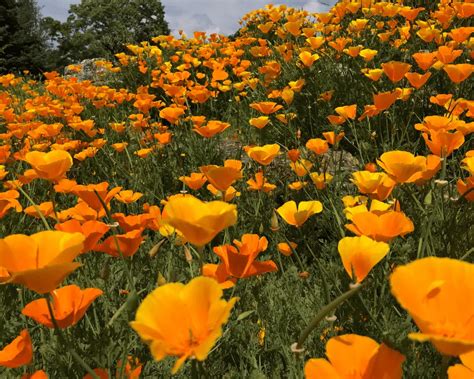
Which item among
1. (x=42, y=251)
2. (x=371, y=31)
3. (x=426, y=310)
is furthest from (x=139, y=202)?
(x=371, y=31)

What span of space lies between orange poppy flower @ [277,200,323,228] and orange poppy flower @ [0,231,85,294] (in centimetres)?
87

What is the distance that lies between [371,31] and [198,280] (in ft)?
15.4

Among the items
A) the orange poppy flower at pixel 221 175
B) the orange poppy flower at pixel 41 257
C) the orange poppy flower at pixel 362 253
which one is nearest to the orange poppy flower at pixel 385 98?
the orange poppy flower at pixel 221 175

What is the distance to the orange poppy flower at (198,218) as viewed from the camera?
0.86 meters

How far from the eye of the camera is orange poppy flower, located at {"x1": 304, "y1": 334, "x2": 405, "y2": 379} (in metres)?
0.73

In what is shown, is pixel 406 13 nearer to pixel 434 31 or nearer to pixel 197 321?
pixel 434 31

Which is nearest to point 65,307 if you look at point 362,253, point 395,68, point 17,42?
point 362,253

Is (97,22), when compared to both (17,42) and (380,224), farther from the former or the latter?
(380,224)

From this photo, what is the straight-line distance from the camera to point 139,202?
3178mm

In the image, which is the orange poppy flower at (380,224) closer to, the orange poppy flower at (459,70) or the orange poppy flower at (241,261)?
the orange poppy flower at (241,261)

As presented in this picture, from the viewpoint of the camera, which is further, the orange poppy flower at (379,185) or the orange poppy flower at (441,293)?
the orange poppy flower at (379,185)

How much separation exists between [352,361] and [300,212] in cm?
84

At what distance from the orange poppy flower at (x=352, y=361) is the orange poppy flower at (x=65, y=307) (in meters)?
0.53

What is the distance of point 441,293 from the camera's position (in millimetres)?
689
